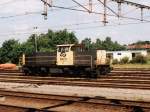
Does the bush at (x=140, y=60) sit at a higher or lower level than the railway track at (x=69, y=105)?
higher

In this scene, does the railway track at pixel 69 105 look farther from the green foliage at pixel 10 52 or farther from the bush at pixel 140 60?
the green foliage at pixel 10 52

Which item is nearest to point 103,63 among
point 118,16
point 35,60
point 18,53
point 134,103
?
point 118,16

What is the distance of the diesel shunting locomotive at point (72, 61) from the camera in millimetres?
29172

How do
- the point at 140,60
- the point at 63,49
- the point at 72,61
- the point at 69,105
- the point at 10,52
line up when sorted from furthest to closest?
1. the point at 10,52
2. the point at 140,60
3. the point at 63,49
4. the point at 72,61
5. the point at 69,105

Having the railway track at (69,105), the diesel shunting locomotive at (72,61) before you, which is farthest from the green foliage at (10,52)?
the railway track at (69,105)

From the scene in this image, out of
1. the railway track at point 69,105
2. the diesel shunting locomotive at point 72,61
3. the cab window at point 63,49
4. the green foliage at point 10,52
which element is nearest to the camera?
the railway track at point 69,105

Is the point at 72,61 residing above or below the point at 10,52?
below

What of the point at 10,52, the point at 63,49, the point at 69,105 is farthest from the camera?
the point at 10,52

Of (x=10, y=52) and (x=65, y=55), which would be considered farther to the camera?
(x=10, y=52)

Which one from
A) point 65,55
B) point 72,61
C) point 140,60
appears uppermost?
point 65,55

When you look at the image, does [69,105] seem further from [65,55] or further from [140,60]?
[140,60]

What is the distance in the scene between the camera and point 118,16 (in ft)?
99.4

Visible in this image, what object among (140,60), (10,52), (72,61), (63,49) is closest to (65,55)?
(63,49)

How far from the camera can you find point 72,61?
30312 millimetres
